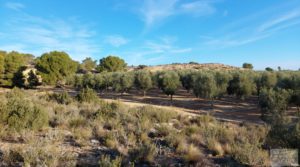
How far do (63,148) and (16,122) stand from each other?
2.47 meters

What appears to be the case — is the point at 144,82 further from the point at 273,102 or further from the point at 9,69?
A: the point at 9,69

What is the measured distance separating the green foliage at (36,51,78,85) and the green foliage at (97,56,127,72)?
Answer: 65.1ft

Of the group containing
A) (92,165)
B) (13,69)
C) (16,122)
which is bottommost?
(92,165)

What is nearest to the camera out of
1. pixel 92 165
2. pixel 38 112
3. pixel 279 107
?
pixel 92 165

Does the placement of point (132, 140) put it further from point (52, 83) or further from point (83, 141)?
point (52, 83)

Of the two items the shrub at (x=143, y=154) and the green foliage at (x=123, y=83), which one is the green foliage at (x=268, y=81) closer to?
the green foliage at (x=123, y=83)

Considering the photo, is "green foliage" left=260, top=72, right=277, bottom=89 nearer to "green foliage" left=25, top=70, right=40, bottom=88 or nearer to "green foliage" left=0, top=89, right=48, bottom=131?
"green foliage" left=0, top=89, right=48, bottom=131

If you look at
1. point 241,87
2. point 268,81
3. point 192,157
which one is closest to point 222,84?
point 241,87

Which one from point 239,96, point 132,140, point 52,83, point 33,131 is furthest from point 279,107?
point 52,83

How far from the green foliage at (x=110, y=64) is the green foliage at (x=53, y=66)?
781 inches

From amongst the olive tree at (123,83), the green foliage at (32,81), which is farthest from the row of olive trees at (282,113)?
the green foliage at (32,81)

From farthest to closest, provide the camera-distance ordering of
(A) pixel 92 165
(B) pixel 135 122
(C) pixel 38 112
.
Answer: (B) pixel 135 122
(C) pixel 38 112
(A) pixel 92 165

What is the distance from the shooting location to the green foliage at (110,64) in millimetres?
65438

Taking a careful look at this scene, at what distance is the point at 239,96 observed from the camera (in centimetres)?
2878
